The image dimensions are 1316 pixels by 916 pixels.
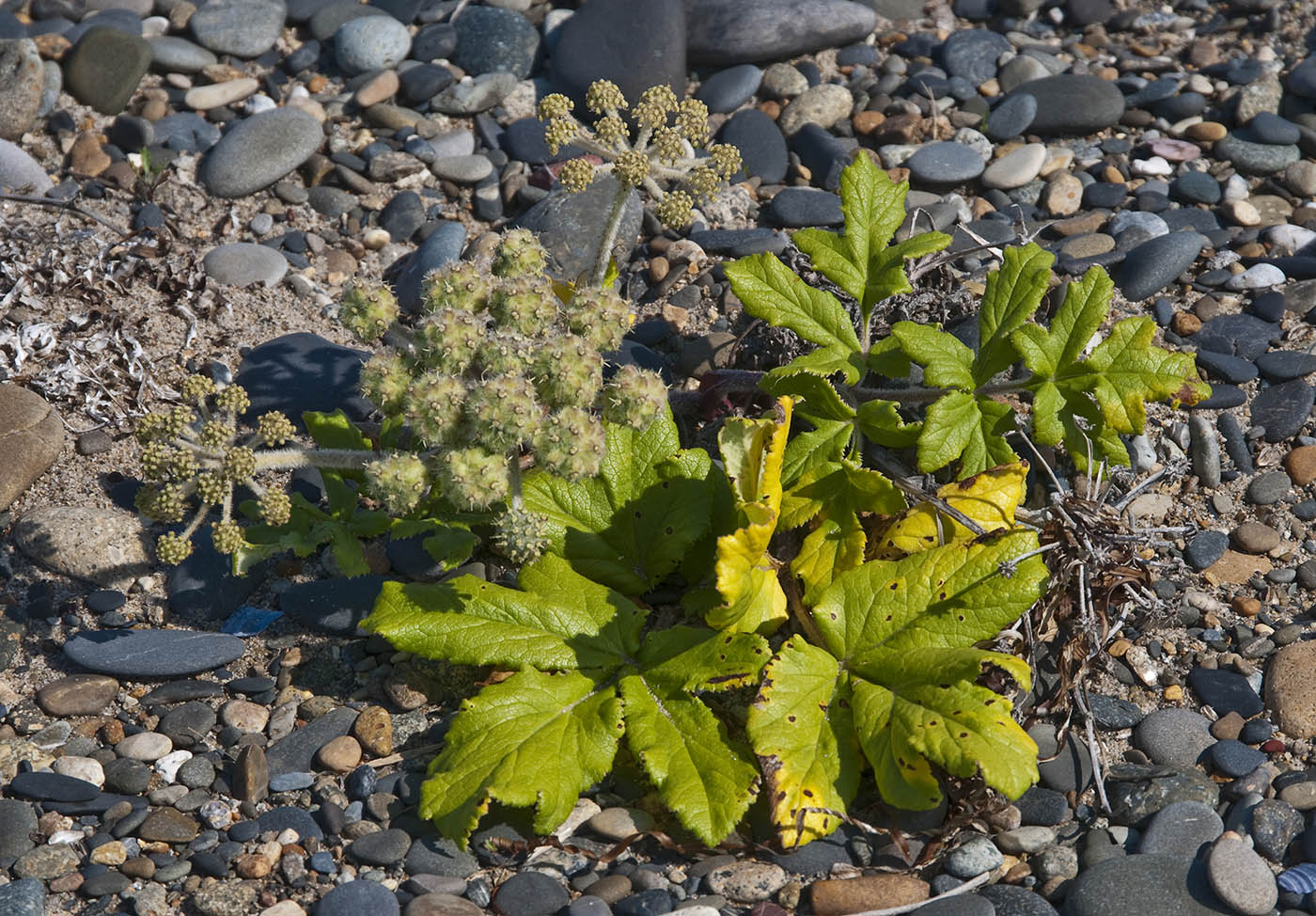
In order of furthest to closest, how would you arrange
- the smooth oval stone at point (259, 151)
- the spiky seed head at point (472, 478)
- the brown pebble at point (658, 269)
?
the smooth oval stone at point (259, 151)
the brown pebble at point (658, 269)
the spiky seed head at point (472, 478)

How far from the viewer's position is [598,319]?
13.2ft

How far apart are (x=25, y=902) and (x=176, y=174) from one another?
13.8 feet

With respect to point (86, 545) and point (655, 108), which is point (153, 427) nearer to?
point (86, 545)

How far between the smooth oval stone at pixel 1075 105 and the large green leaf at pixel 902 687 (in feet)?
11.7

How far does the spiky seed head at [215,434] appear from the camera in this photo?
379 centimetres

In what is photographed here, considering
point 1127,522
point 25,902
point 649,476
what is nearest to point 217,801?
point 25,902

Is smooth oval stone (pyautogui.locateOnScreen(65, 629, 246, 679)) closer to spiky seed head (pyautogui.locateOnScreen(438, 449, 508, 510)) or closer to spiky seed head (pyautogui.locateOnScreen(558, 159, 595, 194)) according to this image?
spiky seed head (pyautogui.locateOnScreen(438, 449, 508, 510))

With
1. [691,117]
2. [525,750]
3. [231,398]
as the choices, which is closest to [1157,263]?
[691,117]

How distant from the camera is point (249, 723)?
14.1 feet

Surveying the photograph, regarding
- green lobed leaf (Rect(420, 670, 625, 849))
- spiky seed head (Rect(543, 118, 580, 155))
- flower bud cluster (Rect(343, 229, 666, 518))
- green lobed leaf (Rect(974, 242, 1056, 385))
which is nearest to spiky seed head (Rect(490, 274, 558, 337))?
flower bud cluster (Rect(343, 229, 666, 518))

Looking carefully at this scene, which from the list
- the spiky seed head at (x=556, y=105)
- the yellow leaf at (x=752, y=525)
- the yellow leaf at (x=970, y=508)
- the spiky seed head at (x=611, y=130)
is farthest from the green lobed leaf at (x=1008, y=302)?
the spiky seed head at (x=556, y=105)

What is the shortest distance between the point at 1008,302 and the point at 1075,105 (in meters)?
2.84

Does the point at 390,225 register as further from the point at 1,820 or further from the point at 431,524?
the point at 1,820

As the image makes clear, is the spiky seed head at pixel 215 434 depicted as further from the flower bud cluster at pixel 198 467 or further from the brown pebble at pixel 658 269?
the brown pebble at pixel 658 269
